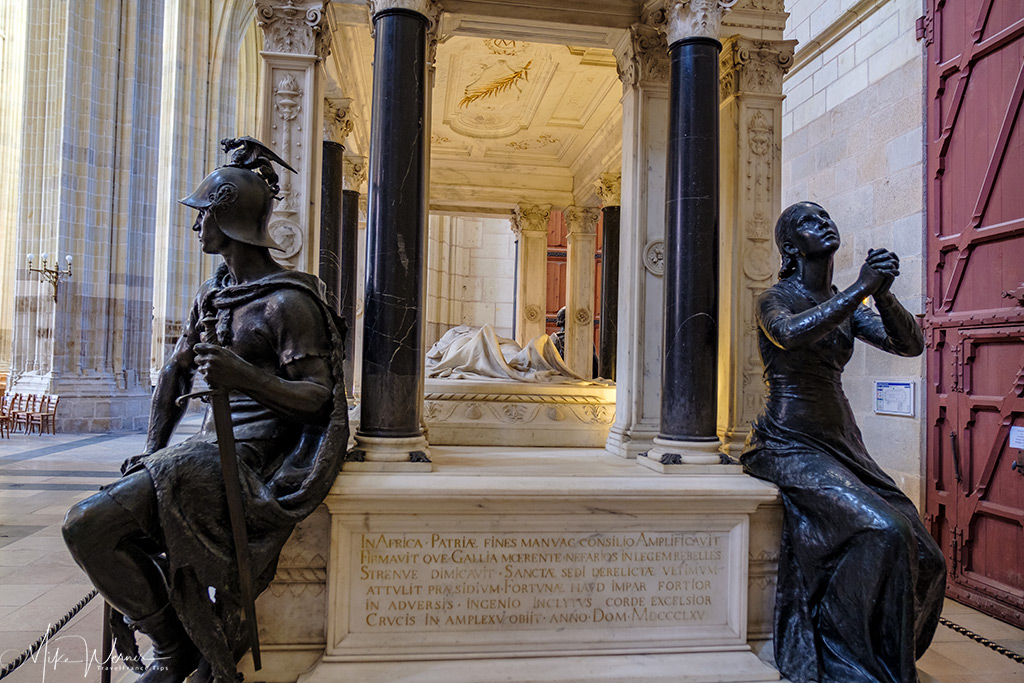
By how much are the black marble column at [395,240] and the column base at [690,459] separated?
1.34m

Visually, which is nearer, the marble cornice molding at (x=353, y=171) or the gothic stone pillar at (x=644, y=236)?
the gothic stone pillar at (x=644, y=236)

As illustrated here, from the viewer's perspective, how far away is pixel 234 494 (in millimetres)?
2311

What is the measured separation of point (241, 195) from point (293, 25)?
1.98 meters

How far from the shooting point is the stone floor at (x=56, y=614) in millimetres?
3057

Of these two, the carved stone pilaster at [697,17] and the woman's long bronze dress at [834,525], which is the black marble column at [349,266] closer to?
the carved stone pilaster at [697,17]

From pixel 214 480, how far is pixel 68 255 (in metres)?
12.9

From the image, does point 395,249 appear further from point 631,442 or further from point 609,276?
point 609,276

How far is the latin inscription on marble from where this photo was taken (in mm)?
2904

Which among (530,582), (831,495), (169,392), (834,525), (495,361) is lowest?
(530,582)

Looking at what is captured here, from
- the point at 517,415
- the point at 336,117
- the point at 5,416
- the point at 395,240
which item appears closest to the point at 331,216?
the point at 336,117

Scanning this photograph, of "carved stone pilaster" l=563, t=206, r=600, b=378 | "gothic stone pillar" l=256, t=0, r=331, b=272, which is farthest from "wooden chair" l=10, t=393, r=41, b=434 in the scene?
"gothic stone pillar" l=256, t=0, r=331, b=272

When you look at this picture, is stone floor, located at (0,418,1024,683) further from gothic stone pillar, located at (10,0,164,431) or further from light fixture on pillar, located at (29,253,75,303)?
light fixture on pillar, located at (29,253,75,303)

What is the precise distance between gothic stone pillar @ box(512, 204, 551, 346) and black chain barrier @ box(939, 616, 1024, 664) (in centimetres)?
507

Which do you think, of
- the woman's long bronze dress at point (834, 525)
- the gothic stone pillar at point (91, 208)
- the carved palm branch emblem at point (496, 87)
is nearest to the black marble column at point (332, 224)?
the carved palm branch emblem at point (496, 87)
